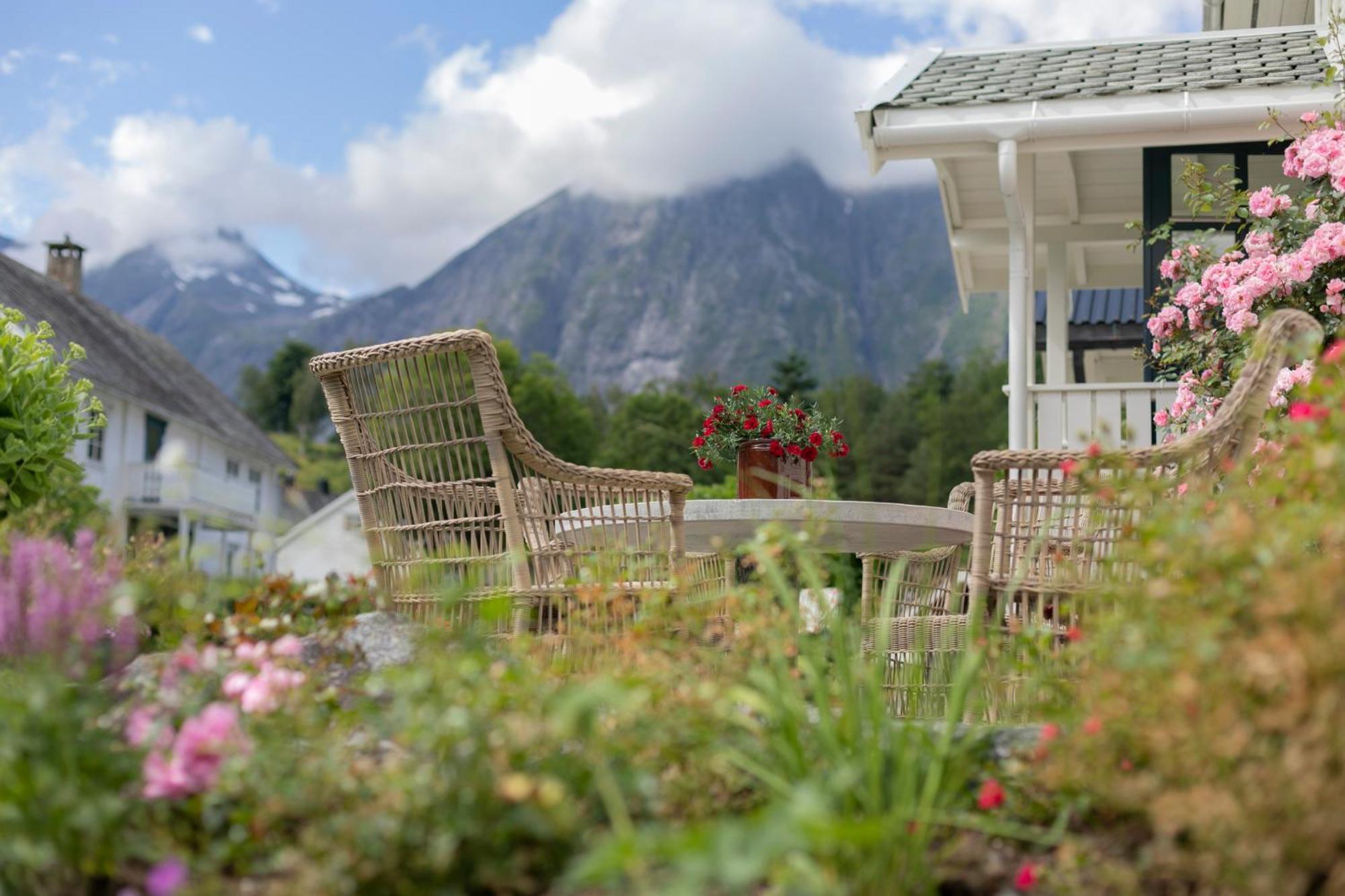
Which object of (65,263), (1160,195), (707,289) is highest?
(707,289)

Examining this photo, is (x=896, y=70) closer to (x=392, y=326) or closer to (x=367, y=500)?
(x=367, y=500)

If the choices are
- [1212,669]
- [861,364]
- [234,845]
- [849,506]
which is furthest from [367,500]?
[861,364]

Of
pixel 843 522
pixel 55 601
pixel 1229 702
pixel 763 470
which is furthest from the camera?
pixel 763 470

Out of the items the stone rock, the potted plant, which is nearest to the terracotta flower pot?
the potted plant

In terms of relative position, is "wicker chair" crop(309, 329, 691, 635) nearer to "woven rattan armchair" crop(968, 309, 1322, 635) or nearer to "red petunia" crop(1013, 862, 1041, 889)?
"woven rattan armchair" crop(968, 309, 1322, 635)

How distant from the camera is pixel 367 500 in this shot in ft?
11.2

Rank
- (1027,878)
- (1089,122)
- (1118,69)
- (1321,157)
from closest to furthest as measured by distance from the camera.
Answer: (1027,878) < (1321,157) < (1089,122) < (1118,69)

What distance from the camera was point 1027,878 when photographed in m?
1.64

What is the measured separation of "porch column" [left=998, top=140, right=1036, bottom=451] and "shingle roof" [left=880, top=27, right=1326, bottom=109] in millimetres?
410

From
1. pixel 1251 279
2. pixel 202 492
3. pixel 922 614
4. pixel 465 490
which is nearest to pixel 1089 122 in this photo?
pixel 1251 279

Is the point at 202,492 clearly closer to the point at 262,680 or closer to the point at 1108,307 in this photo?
A: the point at 1108,307

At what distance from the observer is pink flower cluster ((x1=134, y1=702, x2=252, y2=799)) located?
1.64 meters

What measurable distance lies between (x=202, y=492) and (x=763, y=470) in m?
24.0

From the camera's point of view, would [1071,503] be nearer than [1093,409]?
Yes
